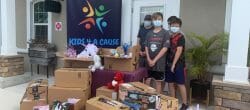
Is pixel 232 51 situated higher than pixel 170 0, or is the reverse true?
pixel 170 0

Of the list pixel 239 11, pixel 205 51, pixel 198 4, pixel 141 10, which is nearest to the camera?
pixel 239 11

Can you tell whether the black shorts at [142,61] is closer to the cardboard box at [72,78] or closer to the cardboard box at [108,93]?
the cardboard box at [108,93]

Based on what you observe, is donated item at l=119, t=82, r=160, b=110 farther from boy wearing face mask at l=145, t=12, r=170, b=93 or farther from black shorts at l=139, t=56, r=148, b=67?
black shorts at l=139, t=56, r=148, b=67

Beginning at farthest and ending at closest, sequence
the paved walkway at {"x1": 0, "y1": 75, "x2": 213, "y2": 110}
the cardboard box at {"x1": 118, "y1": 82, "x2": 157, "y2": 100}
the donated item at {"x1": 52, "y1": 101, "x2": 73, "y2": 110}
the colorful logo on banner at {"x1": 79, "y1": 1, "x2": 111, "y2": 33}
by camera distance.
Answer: the colorful logo on banner at {"x1": 79, "y1": 1, "x2": 111, "y2": 33} → the paved walkway at {"x1": 0, "y1": 75, "x2": 213, "y2": 110} → the donated item at {"x1": 52, "y1": 101, "x2": 73, "y2": 110} → the cardboard box at {"x1": 118, "y1": 82, "x2": 157, "y2": 100}

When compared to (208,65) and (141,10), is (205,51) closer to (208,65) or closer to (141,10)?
(208,65)

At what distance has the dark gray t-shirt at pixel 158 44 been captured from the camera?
352 cm

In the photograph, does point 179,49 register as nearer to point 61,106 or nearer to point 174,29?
point 174,29

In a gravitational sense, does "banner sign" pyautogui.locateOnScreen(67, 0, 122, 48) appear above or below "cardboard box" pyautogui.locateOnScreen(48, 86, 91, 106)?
above

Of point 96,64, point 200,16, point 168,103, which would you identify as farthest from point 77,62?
point 200,16

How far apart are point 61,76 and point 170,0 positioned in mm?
2341

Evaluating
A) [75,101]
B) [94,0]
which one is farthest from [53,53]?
[75,101]

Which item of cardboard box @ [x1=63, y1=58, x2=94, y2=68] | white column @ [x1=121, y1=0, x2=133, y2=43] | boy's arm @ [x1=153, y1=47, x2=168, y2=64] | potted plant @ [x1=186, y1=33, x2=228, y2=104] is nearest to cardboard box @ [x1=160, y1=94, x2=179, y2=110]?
boy's arm @ [x1=153, y1=47, x2=168, y2=64]

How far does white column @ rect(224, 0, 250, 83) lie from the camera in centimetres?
310

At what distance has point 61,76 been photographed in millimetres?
3570
